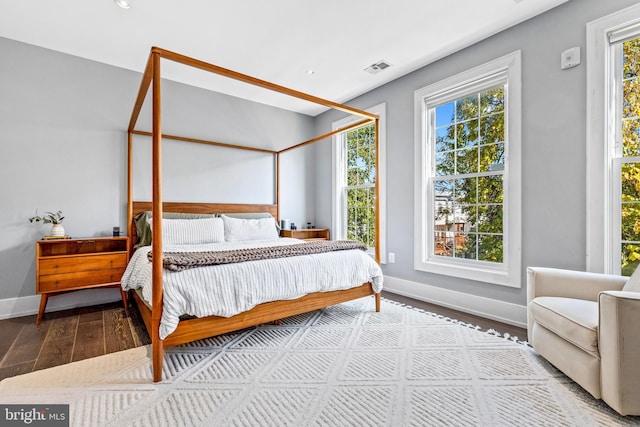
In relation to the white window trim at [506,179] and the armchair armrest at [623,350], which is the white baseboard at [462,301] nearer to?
the white window trim at [506,179]

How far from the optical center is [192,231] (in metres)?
3.29

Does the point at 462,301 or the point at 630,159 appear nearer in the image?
the point at 630,159

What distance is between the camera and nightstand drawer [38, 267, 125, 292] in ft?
8.77

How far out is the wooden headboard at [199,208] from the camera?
338 cm

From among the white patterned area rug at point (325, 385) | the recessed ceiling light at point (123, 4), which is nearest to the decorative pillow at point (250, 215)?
the white patterned area rug at point (325, 385)

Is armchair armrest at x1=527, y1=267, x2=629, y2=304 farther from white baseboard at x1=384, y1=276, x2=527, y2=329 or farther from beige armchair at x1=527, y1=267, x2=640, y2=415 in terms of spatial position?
white baseboard at x1=384, y1=276, x2=527, y2=329

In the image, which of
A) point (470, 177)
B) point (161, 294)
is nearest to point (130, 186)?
point (161, 294)

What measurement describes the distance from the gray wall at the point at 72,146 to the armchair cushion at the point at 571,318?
354 centimetres

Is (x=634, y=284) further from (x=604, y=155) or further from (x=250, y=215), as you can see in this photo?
(x=250, y=215)

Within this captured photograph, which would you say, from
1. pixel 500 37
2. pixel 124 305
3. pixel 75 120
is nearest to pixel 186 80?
pixel 75 120

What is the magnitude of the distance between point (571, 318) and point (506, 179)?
4.77 feet

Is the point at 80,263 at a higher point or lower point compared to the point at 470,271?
higher

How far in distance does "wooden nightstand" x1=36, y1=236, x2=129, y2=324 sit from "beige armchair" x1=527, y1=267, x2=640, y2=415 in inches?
140

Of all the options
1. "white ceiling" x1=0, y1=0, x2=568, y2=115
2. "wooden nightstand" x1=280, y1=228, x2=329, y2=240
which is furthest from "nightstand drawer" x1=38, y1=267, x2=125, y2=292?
"white ceiling" x1=0, y1=0, x2=568, y2=115
